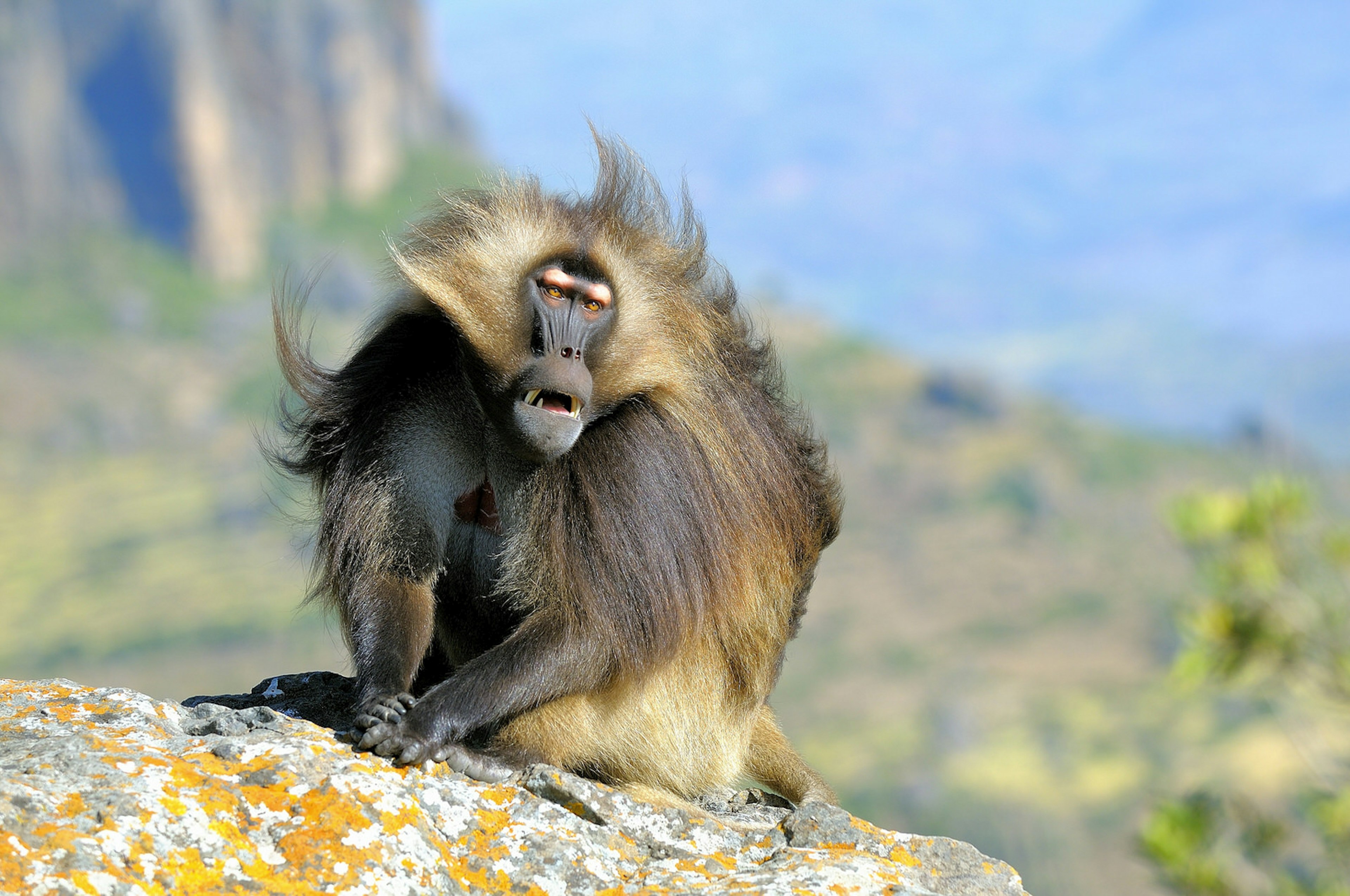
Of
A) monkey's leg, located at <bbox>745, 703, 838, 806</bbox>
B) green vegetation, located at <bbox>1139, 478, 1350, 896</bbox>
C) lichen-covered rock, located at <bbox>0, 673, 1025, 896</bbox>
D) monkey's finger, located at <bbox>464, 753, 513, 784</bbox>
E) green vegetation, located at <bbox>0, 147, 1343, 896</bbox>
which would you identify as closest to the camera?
lichen-covered rock, located at <bbox>0, 673, 1025, 896</bbox>

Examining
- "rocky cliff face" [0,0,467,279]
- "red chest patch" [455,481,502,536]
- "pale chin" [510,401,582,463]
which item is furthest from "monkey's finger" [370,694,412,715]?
"rocky cliff face" [0,0,467,279]

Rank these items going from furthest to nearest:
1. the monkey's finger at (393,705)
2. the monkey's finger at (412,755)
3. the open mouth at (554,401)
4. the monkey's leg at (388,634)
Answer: the open mouth at (554,401) < the monkey's leg at (388,634) < the monkey's finger at (393,705) < the monkey's finger at (412,755)

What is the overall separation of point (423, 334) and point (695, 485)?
1.62m

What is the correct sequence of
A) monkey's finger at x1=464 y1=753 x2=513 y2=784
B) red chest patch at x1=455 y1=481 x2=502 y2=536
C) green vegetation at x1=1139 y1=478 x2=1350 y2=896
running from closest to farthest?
monkey's finger at x1=464 y1=753 x2=513 y2=784 → red chest patch at x1=455 y1=481 x2=502 y2=536 → green vegetation at x1=1139 y1=478 x2=1350 y2=896

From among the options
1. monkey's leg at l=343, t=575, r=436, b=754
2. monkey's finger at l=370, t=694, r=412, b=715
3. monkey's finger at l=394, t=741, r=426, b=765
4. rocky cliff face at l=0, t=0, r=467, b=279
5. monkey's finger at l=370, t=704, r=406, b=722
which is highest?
rocky cliff face at l=0, t=0, r=467, b=279

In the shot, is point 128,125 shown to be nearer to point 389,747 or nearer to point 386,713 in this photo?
point 386,713

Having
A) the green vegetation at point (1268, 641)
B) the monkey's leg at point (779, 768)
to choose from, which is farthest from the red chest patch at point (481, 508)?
the green vegetation at point (1268, 641)

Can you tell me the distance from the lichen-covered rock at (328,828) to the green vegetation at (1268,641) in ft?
28.4

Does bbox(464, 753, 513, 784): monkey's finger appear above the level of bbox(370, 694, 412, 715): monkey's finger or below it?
below

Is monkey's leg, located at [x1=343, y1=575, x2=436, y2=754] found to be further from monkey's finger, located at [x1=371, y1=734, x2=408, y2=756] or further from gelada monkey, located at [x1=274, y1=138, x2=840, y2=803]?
monkey's finger, located at [x1=371, y1=734, x2=408, y2=756]

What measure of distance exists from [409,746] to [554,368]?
1822 mm

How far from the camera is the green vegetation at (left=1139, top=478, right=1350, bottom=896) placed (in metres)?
13.3

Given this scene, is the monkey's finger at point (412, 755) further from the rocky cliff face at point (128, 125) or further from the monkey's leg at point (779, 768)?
the rocky cliff face at point (128, 125)

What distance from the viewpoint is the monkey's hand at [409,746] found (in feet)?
18.9
